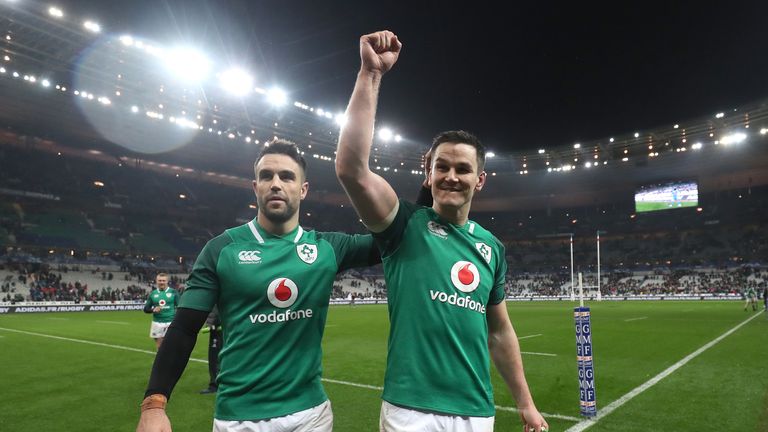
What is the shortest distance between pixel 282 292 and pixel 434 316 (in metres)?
0.91

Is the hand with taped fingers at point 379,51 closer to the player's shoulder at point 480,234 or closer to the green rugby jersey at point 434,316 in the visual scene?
the green rugby jersey at point 434,316

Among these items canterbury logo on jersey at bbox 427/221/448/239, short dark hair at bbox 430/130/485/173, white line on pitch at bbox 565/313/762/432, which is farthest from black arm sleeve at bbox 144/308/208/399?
white line on pitch at bbox 565/313/762/432

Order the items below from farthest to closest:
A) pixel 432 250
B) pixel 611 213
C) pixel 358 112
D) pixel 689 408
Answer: pixel 611 213 → pixel 689 408 → pixel 432 250 → pixel 358 112

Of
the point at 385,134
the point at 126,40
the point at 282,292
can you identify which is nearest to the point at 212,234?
the point at 385,134

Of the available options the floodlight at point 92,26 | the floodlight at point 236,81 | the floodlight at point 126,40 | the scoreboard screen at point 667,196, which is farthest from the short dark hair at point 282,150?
the scoreboard screen at point 667,196

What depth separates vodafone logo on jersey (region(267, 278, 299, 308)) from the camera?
2715 mm

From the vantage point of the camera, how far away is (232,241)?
9.26 ft

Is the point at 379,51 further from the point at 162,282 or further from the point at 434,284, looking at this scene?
the point at 162,282

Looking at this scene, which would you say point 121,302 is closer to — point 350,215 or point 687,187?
point 350,215

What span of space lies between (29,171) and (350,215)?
1493 inches

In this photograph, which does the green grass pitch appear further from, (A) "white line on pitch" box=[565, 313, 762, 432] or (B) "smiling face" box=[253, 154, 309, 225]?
(B) "smiling face" box=[253, 154, 309, 225]

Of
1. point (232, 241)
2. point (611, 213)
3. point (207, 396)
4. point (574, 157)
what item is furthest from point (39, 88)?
point (611, 213)

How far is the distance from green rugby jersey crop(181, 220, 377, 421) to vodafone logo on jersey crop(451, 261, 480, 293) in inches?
33.6

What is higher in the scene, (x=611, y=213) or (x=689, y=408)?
(x=611, y=213)
